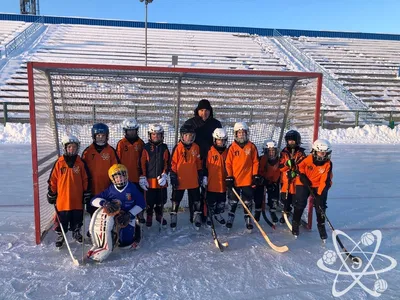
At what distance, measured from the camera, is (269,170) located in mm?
3955

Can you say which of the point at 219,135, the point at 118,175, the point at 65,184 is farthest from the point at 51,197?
the point at 219,135

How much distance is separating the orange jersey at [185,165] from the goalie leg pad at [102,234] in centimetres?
91

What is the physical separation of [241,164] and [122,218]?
1345 millimetres

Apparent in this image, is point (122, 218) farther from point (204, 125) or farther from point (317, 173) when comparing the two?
point (317, 173)

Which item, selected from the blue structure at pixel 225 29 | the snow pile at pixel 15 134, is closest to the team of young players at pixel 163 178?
the snow pile at pixel 15 134

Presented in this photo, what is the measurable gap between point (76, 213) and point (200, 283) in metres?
1.38

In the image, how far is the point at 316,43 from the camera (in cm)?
2159

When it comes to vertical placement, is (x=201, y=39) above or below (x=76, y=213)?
above

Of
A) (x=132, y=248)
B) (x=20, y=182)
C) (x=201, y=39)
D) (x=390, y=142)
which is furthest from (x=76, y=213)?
(x=201, y=39)

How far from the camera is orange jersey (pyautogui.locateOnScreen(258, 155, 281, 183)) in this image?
12.9 ft

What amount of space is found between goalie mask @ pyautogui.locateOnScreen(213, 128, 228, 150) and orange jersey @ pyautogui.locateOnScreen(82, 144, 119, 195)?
1.08 metres

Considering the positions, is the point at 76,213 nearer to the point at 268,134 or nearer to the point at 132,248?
the point at 132,248

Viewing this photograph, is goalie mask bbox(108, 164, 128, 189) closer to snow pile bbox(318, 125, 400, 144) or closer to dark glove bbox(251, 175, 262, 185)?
dark glove bbox(251, 175, 262, 185)

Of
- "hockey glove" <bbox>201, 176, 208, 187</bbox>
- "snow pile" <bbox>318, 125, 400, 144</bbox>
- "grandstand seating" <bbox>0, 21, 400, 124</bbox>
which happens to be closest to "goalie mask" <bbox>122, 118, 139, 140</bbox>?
"hockey glove" <bbox>201, 176, 208, 187</bbox>
